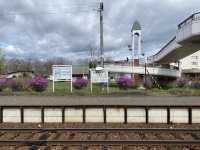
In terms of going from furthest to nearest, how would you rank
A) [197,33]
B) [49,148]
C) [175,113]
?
[197,33], [175,113], [49,148]

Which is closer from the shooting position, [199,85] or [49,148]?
[49,148]

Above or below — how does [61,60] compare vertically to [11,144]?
above

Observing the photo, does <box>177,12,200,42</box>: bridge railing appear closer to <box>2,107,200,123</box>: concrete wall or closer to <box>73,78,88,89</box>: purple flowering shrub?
<box>73,78,88,89</box>: purple flowering shrub

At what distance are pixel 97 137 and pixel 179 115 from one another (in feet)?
16.3

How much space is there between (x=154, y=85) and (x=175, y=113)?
28.2 m

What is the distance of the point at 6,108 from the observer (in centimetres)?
1478

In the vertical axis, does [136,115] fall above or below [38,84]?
below

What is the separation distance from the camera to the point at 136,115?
1445 cm

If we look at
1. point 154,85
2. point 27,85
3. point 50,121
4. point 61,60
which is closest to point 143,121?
point 50,121

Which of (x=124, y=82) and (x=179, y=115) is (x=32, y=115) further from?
(x=124, y=82)

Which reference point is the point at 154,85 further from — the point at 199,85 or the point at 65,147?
the point at 65,147

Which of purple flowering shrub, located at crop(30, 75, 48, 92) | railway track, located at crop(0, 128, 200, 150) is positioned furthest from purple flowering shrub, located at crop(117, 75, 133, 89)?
railway track, located at crop(0, 128, 200, 150)

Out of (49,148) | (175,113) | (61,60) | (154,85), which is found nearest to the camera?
(49,148)

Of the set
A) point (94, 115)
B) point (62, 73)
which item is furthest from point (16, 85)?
point (94, 115)
